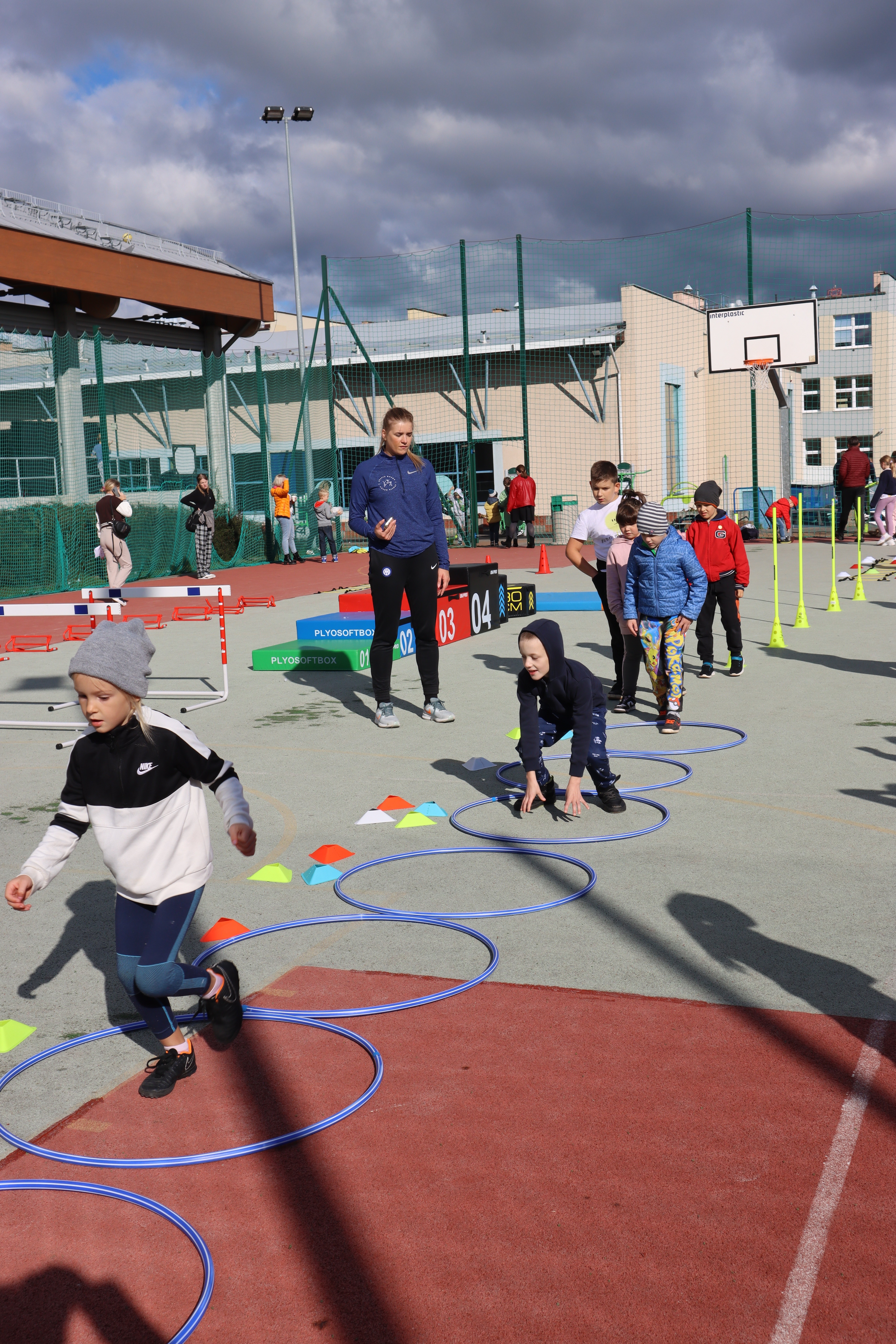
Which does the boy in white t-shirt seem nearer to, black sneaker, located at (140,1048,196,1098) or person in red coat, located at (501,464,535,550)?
black sneaker, located at (140,1048,196,1098)

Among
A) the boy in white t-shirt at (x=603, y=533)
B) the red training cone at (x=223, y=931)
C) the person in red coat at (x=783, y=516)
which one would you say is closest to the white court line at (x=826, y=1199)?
the red training cone at (x=223, y=931)

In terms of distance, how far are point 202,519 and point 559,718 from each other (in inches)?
648

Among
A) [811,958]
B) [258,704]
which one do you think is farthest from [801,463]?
[811,958]

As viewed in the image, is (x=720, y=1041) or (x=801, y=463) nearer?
(x=720, y=1041)

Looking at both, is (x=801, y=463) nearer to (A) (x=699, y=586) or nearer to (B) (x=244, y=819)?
(A) (x=699, y=586)

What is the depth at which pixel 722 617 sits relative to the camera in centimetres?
1012

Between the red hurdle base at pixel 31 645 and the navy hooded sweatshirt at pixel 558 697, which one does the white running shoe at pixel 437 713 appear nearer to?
the navy hooded sweatshirt at pixel 558 697

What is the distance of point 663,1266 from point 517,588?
1257 centimetres

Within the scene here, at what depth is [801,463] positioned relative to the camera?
5212 centimetres

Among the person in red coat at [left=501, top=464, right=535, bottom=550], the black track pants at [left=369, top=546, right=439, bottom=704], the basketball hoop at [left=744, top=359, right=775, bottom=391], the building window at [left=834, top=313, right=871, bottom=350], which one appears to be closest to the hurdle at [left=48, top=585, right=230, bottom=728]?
the black track pants at [left=369, top=546, right=439, bottom=704]

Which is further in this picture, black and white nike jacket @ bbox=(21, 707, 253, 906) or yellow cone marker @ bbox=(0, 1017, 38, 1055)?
yellow cone marker @ bbox=(0, 1017, 38, 1055)

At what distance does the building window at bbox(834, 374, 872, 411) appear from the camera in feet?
169

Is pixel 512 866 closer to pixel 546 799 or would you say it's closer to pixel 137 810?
pixel 546 799

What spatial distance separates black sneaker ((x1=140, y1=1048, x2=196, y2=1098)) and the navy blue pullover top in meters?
5.29
